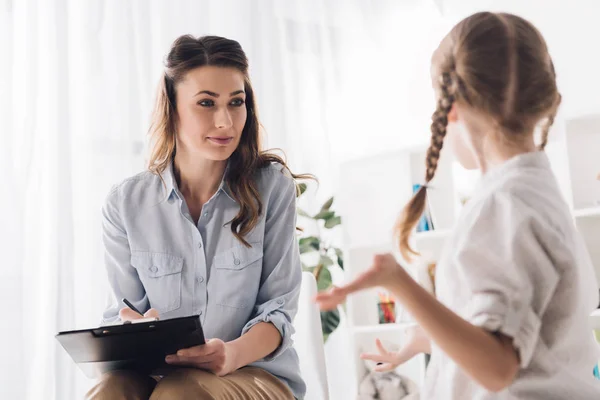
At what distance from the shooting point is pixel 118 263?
1.66m

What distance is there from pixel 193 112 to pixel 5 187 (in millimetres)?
949

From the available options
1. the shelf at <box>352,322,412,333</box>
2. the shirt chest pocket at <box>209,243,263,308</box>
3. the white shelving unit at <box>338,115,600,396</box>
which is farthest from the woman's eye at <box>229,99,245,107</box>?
the shelf at <box>352,322,412,333</box>

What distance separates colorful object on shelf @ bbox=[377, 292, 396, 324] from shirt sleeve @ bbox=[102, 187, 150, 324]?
1662 mm

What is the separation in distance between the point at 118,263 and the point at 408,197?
1811 millimetres

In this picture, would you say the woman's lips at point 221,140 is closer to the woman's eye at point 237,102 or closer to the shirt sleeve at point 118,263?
the woman's eye at point 237,102

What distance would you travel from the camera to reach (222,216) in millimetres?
1634

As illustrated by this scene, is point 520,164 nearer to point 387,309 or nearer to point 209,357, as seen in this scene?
point 209,357

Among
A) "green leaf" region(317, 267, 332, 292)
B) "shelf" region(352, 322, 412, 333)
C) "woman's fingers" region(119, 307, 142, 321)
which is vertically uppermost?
"woman's fingers" region(119, 307, 142, 321)

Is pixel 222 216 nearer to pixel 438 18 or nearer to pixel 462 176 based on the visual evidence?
pixel 462 176

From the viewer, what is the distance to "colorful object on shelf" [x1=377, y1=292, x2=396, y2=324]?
3111 millimetres

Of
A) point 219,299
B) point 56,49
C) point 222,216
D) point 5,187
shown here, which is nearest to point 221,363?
point 219,299

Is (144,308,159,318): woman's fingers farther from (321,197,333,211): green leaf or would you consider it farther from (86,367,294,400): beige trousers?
(321,197,333,211): green leaf

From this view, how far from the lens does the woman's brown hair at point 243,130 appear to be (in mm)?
1610

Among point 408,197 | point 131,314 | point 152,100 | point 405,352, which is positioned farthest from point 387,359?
point 408,197
